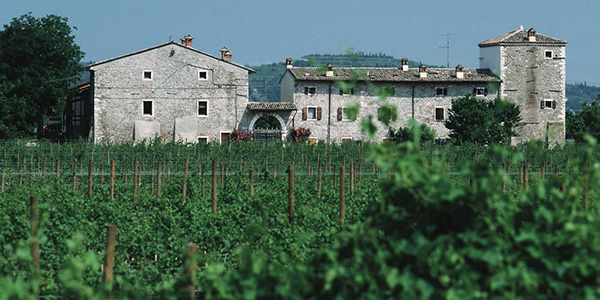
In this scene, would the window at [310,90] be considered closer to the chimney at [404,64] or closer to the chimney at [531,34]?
the chimney at [404,64]

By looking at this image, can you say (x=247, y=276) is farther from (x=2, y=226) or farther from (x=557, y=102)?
(x=557, y=102)

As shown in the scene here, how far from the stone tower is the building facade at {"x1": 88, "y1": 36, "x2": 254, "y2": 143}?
43.7ft

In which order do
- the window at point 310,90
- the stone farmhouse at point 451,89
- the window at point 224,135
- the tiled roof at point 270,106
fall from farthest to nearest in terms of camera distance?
the stone farmhouse at point 451,89 < the window at point 310,90 < the window at point 224,135 < the tiled roof at point 270,106

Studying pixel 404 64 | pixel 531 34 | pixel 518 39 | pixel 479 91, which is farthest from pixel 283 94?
pixel 531 34

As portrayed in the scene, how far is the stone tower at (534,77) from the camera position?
47344mm

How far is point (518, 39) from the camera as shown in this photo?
4778cm

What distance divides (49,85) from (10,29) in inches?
156

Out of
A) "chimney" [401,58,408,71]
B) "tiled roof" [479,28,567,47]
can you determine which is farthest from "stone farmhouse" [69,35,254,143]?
"tiled roof" [479,28,567,47]

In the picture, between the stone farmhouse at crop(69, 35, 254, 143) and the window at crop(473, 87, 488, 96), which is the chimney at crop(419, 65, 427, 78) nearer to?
the window at crop(473, 87, 488, 96)

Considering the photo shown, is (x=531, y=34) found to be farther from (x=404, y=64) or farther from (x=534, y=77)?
(x=404, y=64)

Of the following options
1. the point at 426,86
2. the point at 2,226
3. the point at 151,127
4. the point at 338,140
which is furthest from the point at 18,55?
the point at 2,226

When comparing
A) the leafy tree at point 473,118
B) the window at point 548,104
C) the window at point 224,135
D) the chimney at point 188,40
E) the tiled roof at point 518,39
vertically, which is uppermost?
the tiled roof at point 518,39

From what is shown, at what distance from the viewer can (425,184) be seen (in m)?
4.18

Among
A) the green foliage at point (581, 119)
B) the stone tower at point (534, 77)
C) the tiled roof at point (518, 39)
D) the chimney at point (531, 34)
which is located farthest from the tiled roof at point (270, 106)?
the green foliage at point (581, 119)
